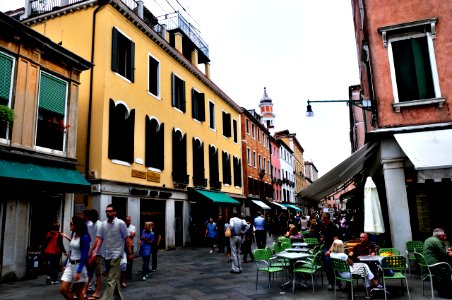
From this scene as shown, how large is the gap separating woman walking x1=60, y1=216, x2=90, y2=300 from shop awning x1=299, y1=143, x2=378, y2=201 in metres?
6.65

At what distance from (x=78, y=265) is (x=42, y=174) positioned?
203 inches

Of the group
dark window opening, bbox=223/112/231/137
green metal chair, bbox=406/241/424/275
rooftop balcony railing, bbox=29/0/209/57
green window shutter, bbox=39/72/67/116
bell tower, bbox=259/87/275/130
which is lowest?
green metal chair, bbox=406/241/424/275

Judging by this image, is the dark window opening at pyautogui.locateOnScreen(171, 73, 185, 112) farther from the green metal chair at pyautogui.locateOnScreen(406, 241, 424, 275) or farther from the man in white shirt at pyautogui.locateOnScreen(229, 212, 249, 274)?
the green metal chair at pyautogui.locateOnScreen(406, 241, 424, 275)

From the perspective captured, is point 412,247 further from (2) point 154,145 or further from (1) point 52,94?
(1) point 52,94

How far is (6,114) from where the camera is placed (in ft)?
27.4

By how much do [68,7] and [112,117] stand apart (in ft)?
17.5

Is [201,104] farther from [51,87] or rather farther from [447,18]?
[447,18]

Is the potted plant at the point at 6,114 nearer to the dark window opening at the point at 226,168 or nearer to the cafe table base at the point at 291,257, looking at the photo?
the cafe table base at the point at 291,257

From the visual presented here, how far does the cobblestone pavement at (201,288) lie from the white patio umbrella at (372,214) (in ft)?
4.01

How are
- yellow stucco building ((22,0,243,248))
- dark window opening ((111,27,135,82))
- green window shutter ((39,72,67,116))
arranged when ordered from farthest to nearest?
dark window opening ((111,27,135,82))
yellow stucco building ((22,0,243,248))
green window shutter ((39,72,67,116))

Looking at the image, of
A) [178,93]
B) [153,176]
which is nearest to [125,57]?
[178,93]

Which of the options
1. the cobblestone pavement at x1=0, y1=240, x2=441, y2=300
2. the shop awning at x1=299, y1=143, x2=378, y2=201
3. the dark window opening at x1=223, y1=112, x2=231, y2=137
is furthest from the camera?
the dark window opening at x1=223, y1=112, x2=231, y2=137

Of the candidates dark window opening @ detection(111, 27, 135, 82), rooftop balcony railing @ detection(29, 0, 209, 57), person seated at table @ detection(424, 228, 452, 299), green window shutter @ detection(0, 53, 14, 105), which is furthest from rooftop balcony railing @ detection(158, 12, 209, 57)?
person seated at table @ detection(424, 228, 452, 299)

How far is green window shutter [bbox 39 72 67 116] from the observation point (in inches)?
403
